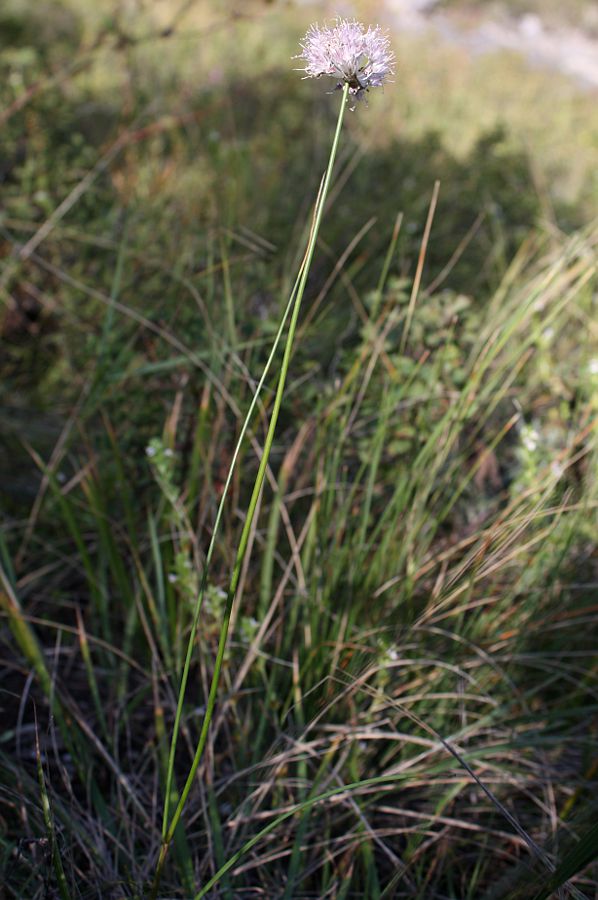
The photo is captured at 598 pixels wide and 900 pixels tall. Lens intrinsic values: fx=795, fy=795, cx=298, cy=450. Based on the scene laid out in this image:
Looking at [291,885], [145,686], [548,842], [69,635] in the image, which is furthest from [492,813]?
[69,635]

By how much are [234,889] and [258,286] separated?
53.1 inches

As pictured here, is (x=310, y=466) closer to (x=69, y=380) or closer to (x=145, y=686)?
(x=145, y=686)

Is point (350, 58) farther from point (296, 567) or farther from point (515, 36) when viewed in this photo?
point (515, 36)

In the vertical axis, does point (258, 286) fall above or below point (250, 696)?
above

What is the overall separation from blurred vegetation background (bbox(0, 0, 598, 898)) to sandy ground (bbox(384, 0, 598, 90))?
10128 mm

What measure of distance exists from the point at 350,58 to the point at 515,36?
19.3 metres

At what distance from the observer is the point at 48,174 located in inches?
105

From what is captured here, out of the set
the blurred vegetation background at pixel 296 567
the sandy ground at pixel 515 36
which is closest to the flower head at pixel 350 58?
the blurred vegetation background at pixel 296 567

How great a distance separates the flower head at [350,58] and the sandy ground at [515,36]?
11.2 metres

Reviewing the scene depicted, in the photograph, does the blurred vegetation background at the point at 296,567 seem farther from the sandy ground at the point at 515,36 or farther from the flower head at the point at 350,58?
the sandy ground at the point at 515,36

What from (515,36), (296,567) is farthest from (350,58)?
(515,36)

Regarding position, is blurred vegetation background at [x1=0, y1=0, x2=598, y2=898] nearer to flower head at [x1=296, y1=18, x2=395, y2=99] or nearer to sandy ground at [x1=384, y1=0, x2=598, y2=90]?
flower head at [x1=296, y1=18, x2=395, y2=99]

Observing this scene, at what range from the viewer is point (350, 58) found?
70 cm

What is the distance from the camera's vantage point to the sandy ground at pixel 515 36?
39.4 feet
